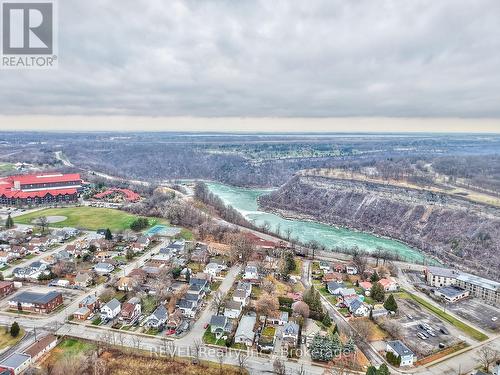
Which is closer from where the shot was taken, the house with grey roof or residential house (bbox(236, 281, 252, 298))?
the house with grey roof

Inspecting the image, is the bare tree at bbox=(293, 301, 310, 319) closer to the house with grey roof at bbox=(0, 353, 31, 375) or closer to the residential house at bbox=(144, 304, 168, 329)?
the residential house at bbox=(144, 304, 168, 329)

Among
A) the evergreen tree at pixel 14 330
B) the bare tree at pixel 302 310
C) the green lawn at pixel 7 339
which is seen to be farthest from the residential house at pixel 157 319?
the bare tree at pixel 302 310

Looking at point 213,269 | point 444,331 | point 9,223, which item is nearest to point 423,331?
point 444,331

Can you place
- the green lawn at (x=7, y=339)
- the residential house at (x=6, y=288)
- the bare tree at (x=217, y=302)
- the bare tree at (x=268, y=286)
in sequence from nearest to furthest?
the green lawn at (x=7, y=339) → the bare tree at (x=217, y=302) → the residential house at (x=6, y=288) → the bare tree at (x=268, y=286)

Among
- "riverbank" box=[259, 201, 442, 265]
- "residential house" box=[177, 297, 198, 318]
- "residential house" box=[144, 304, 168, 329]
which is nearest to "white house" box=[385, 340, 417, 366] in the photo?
"residential house" box=[177, 297, 198, 318]

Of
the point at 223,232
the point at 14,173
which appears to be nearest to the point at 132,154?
the point at 14,173

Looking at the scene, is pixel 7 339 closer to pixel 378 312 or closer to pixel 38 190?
pixel 378 312

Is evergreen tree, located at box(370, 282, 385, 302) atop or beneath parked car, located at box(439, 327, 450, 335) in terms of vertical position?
atop

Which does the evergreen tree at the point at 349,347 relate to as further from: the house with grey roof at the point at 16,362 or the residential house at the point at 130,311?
the house with grey roof at the point at 16,362
